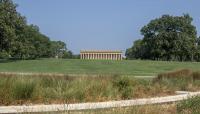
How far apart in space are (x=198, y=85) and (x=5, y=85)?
44.5 feet

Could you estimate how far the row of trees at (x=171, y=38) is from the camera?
9612cm

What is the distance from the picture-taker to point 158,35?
323 ft

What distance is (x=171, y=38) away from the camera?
97.8 metres

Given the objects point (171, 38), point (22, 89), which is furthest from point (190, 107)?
point (171, 38)

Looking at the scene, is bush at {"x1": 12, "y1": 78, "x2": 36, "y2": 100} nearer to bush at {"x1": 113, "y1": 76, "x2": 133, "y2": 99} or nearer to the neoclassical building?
bush at {"x1": 113, "y1": 76, "x2": 133, "y2": 99}

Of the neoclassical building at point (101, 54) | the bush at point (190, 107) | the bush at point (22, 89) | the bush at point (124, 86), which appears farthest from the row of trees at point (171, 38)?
the bush at point (190, 107)

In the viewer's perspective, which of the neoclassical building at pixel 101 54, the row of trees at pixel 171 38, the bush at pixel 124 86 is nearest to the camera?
the bush at pixel 124 86

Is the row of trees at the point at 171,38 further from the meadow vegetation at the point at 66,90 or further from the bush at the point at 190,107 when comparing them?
the bush at the point at 190,107

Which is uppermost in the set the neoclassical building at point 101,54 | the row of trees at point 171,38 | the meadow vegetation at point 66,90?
the row of trees at point 171,38

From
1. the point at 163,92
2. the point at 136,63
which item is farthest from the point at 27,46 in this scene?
the point at 163,92

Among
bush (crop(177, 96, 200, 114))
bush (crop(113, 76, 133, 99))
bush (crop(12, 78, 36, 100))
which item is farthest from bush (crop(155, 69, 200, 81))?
bush (crop(177, 96, 200, 114))

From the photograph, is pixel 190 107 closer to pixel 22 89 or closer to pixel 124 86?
pixel 22 89

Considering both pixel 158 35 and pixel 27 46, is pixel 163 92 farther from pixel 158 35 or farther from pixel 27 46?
pixel 158 35

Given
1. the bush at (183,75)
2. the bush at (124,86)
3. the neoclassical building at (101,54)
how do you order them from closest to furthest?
the bush at (124,86), the bush at (183,75), the neoclassical building at (101,54)
